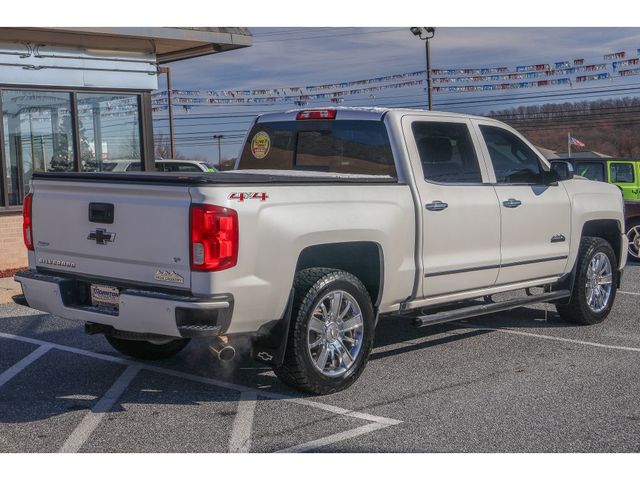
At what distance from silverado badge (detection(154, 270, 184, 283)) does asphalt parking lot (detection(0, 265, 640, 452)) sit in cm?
89

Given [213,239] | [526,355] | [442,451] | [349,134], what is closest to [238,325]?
[213,239]

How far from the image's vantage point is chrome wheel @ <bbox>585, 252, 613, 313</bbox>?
8.52m

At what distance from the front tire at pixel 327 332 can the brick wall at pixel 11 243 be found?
843cm

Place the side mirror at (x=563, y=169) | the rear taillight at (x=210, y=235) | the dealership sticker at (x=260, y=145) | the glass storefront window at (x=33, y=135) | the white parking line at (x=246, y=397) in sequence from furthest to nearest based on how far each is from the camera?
the glass storefront window at (x=33, y=135)
the side mirror at (x=563, y=169)
the dealership sticker at (x=260, y=145)
the rear taillight at (x=210, y=235)
the white parking line at (x=246, y=397)

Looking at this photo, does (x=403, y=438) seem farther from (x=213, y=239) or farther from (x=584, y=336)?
(x=584, y=336)

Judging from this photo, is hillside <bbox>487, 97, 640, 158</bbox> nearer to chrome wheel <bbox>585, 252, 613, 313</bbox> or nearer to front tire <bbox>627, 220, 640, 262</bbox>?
front tire <bbox>627, 220, 640, 262</bbox>

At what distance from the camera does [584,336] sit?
8.02 m

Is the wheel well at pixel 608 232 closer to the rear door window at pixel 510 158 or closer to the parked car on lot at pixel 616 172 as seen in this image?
the rear door window at pixel 510 158

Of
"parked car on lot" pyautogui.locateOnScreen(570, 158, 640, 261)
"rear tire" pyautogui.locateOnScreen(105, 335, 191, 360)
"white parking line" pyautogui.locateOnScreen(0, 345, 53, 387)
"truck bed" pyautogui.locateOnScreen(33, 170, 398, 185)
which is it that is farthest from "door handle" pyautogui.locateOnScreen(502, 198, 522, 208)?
"parked car on lot" pyautogui.locateOnScreen(570, 158, 640, 261)

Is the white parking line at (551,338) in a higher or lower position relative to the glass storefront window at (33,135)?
lower

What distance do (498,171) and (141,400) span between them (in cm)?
361

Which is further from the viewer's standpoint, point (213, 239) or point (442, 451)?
point (213, 239)

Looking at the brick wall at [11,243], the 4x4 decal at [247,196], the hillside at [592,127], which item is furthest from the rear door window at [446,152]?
the hillside at [592,127]

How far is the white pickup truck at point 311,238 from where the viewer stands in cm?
532
